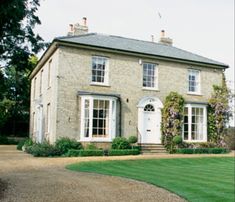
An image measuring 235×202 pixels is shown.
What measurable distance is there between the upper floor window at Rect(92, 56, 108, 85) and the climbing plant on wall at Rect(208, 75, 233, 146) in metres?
8.64

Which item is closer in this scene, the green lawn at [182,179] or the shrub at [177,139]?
the green lawn at [182,179]

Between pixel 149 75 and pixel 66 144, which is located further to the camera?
pixel 149 75

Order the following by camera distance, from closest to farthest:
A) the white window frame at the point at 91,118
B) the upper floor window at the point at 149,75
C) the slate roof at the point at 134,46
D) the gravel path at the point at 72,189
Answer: the gravel path at the point at 72,189, the white window frame at the point at 91,118, the slate roof at the point at 134,46, the upper floor window at the point at 149,75

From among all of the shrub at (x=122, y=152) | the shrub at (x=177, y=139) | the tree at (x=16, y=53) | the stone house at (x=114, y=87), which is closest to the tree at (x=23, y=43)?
the tree at (x=16, y=53)

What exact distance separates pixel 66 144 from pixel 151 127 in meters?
6.76

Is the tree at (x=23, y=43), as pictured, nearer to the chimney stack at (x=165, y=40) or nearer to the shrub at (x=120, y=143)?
the shrub at (x=120, y=143)

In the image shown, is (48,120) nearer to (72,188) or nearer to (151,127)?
(151,127)

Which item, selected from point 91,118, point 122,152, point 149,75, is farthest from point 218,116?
point 91,118

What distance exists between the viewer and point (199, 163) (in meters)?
18.0

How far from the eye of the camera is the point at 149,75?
24984mm

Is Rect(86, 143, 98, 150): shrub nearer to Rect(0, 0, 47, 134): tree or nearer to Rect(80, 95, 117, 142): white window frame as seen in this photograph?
Rect(80, 95, 117, 142): white window frame

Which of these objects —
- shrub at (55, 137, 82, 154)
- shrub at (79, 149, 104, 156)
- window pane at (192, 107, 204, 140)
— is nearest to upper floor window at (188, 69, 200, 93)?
window pane at (192, 107, 204, 140)

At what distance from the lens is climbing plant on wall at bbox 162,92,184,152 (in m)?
24.5

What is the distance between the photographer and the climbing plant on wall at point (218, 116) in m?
26.3
